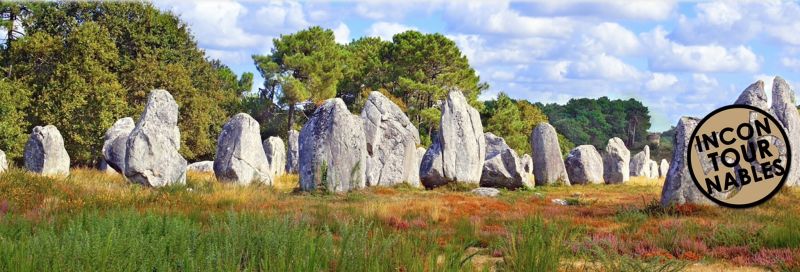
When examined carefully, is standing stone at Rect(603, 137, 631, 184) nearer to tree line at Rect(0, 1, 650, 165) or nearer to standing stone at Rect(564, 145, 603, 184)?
standing stone at Rect(564, 145, 603, 184)

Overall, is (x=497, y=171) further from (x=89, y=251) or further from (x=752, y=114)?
(x=89, y=251)

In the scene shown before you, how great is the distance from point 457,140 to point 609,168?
42.2 ft

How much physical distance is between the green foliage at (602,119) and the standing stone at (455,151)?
60884 millimetres

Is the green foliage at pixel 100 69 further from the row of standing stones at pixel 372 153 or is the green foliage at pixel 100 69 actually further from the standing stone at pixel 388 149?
the standing stone at pixel 388 149

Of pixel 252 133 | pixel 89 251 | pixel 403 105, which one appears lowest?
pixel 89 251

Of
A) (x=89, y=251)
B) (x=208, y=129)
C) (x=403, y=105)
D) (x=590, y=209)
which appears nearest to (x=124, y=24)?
(x=208, y=129)

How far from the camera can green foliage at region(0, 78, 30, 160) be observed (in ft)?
118

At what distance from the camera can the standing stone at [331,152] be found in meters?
23.3

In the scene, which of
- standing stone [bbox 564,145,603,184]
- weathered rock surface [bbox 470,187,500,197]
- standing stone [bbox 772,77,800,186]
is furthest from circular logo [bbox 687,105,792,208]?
standing stone [bbox 564,145,603,184]

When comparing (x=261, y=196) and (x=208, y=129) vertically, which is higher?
(x=208, y=129)

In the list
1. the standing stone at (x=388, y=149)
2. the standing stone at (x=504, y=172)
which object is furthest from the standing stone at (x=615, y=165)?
the standing stone at (x=388, y=149)

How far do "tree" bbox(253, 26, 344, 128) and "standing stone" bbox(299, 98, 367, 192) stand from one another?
114 ft

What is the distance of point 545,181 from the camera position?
32.3 m

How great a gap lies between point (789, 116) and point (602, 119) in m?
69.7
